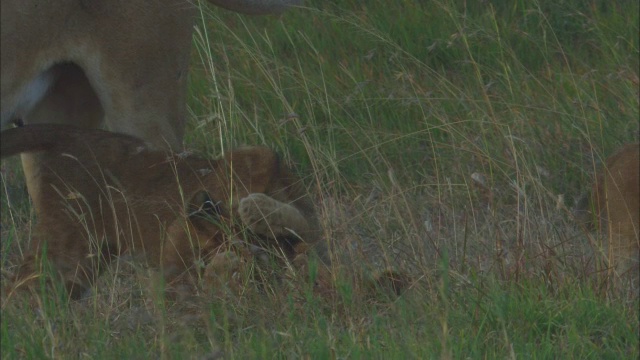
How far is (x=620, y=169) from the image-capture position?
14.3ft

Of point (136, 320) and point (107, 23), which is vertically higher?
point (107, 23)

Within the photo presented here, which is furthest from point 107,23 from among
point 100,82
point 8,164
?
point 8,164

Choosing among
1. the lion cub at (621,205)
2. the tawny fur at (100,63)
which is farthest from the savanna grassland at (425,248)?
the tawny fur at (100,63)

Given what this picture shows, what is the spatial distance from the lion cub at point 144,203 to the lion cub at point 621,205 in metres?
0.97

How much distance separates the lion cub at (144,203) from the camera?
415cm

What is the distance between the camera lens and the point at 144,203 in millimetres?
4297

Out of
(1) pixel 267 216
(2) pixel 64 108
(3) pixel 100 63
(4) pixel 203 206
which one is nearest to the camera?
(1) pixel 267 216

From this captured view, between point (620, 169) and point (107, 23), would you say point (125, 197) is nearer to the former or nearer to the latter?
point (107, 23)

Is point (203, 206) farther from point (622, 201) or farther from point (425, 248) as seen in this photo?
point (622, 201)

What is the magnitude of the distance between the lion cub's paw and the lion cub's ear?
5.6 inches

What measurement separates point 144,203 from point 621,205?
159 centimetres

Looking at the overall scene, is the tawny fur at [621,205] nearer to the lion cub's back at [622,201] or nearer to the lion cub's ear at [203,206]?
the lion cub's back at [622,201]

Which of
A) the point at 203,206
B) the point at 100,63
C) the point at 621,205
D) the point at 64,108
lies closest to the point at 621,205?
the point at 621,205

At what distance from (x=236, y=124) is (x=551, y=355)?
2.16 metres
